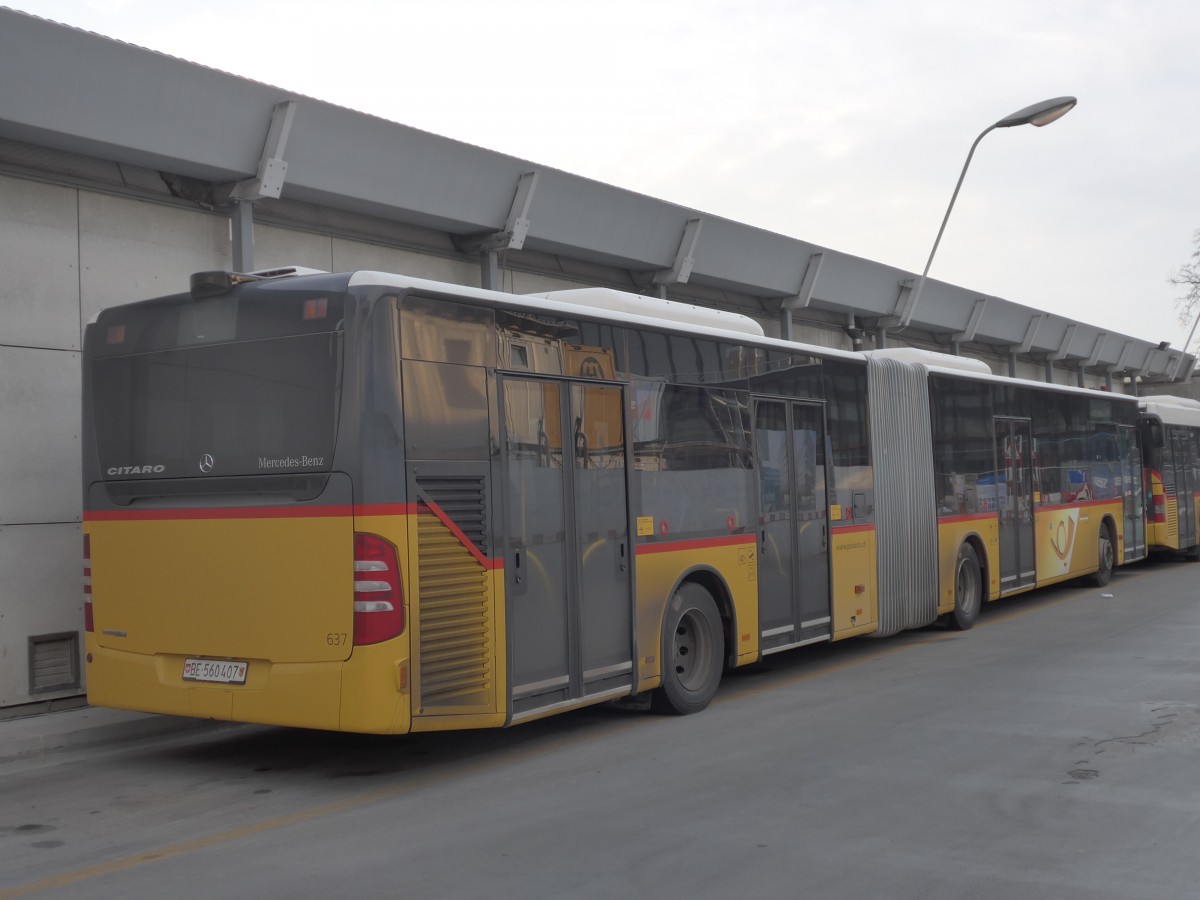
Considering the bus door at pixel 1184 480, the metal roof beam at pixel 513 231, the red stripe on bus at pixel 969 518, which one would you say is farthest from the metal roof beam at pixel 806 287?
the metal roof beam at pixel 513 231

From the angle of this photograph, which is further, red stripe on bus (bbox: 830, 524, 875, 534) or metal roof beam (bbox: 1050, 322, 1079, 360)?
metal roof beam (bbox: 1050, 322, 1079, 360)

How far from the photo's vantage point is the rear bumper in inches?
280

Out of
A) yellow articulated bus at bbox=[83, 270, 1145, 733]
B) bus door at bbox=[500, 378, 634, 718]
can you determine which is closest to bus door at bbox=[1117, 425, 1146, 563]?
yellow articulated bus at bbox=[83, 270, 1145, 733]

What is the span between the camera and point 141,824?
22.2ft

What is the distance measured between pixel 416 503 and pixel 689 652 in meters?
3.50

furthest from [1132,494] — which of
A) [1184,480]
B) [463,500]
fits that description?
[463,500]

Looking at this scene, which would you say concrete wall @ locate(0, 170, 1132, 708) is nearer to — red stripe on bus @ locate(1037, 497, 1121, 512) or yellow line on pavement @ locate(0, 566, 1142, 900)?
yellow line on pavement @ locate(0, 566, 1142, 900)

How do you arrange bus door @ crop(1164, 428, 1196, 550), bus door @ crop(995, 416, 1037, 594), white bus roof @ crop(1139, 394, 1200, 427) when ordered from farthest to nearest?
bus door @ crop(1164, 428, 1196, 550)
white bus roof @ crop(1139, 394, 1200, 427)
bus door @ crop(995, 416, 1037, 594)

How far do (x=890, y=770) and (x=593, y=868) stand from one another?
8.54ft

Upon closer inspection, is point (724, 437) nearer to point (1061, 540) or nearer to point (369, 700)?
point (369, 700)

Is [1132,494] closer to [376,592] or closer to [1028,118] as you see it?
[1028,118]

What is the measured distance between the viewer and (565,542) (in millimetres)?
8539

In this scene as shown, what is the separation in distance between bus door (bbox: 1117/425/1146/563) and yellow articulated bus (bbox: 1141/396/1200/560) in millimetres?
605

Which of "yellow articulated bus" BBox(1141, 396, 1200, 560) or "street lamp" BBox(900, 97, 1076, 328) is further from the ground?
"street lamp" BBox(900, 97, 1076, 328)
